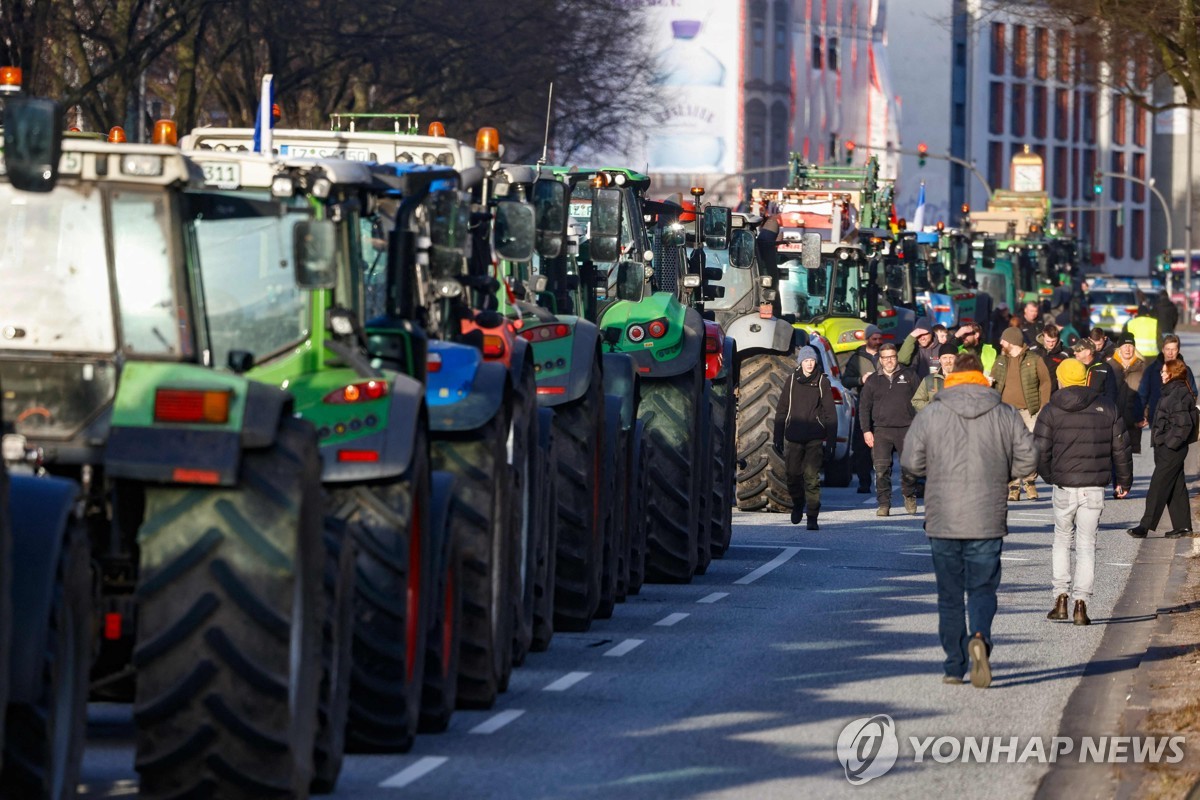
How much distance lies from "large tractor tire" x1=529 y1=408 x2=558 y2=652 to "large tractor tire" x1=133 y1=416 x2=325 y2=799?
588cm

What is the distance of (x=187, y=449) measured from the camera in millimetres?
8188

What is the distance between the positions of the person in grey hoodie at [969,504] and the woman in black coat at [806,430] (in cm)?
971

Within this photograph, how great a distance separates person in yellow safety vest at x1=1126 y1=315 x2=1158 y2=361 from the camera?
51.1m

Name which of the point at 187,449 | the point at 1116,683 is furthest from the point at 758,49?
the point at 187,449

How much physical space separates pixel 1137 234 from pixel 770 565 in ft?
414

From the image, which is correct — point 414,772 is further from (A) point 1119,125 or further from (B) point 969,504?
(A) point 1119,125

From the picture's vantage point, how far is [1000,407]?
1398 cm

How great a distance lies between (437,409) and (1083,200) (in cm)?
12971

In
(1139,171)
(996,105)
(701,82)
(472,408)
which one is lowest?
(472,408)

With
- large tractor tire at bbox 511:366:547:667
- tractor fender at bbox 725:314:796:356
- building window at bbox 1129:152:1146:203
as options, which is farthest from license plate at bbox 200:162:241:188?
building window at bbox 1129:152:1146:203

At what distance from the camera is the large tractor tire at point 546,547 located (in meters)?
14.3

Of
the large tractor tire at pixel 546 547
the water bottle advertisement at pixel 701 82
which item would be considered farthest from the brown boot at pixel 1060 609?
the water bottle advertisement at pixel 701 82

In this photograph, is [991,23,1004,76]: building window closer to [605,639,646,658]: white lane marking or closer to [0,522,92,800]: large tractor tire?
[605,639,646,658]: white lane marking

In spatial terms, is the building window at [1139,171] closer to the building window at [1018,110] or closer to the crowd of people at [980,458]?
the building window at [1018,110]
